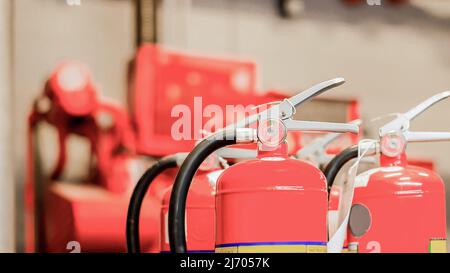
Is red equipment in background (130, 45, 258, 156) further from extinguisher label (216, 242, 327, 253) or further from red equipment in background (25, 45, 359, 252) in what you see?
extinguisher label (216, 242, 327, 253)

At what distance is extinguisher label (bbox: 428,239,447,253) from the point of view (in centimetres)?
85

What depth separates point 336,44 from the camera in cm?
163

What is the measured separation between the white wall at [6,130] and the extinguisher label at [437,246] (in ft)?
2.59

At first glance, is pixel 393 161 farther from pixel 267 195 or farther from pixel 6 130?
pixel 6 130

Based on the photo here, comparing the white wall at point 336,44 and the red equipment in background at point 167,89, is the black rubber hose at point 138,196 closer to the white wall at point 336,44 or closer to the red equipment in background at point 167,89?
the red equipment in background at point 167,89

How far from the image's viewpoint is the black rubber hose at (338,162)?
100 centimetres

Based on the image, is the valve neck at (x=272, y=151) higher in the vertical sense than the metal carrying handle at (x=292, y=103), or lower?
lower

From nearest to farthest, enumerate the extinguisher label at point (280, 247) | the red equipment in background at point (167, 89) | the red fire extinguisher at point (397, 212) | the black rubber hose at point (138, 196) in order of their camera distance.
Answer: the extinguisher label at point (280, 247)
the red fire extinguisher at point (397, 212)
the black rubber hose at point (138, 196)
the red equipment in background at point (167, 89)

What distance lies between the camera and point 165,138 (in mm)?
1535

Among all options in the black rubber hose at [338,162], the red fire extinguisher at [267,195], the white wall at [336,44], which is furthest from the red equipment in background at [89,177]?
the red fire extinguisher at [267,195]

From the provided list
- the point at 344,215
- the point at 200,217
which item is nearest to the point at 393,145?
→ the point at 344,215

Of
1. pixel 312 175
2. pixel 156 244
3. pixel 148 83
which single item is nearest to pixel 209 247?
pixel 312 175

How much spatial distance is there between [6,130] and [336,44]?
0.67 meters
